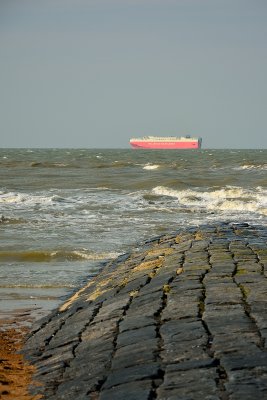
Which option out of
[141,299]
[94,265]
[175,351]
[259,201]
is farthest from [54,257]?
[259,201]

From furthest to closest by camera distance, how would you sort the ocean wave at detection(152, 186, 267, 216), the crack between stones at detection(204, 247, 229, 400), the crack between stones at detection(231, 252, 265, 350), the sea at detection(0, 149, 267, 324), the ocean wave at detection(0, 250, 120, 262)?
the ocean wave at detection(152, 186, 267, 216)
the ocean wave at detection(0, 250, 120, 262)
the sea at detection(0, 149, 267, 324)
the crack between stones at detection(231, 252, 265, 350)
the crack between stones at detection(204, 247, 229, 400)

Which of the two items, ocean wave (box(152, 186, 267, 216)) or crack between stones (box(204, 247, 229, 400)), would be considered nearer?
crack between stones (box(204, 247, 229, 400))

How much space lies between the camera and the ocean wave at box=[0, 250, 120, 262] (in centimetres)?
1165

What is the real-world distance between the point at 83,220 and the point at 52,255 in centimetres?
595

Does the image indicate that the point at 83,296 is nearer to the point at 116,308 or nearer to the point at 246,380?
the point at 116,308

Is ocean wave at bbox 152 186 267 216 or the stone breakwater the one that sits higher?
the stone breakwater
